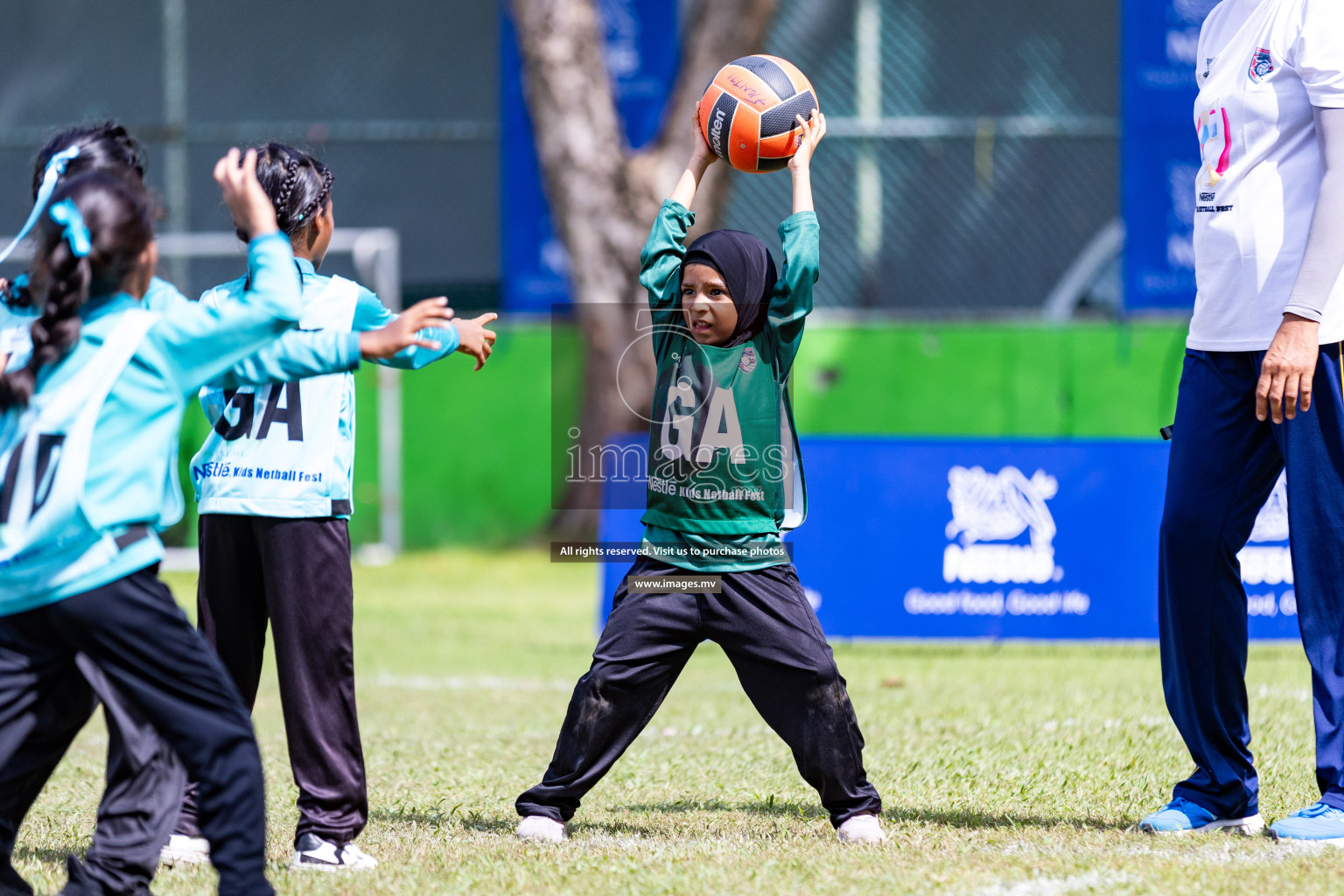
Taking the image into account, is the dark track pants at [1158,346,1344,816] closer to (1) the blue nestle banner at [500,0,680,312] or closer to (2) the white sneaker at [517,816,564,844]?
(2) the white sneaker at [517,816,564,844]

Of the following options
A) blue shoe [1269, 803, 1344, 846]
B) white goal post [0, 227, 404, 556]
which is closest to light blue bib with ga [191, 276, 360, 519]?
blue shoe [1269, 803, 1344, 846]

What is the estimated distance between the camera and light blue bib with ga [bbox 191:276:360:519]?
3930 millimetres

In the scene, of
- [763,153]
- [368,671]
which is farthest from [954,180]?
[763,153]

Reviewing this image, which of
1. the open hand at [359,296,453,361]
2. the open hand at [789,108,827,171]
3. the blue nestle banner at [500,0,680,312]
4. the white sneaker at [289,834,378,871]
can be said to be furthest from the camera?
the blue nestle banner at [500,0,680,312]

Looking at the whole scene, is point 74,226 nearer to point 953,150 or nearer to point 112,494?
point 112,494

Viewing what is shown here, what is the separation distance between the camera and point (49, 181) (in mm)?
3602

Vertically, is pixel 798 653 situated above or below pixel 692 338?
below

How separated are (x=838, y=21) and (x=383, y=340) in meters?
14.1

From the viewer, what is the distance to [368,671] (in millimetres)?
8359

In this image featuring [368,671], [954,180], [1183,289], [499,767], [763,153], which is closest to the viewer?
[763,153]

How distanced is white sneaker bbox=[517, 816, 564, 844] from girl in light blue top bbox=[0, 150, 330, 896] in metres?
1.06

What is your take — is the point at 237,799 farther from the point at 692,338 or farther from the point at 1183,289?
the point at 1183,289

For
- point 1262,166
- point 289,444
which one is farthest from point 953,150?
point 289,444

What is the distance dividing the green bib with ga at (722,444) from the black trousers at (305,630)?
0.93 meters
